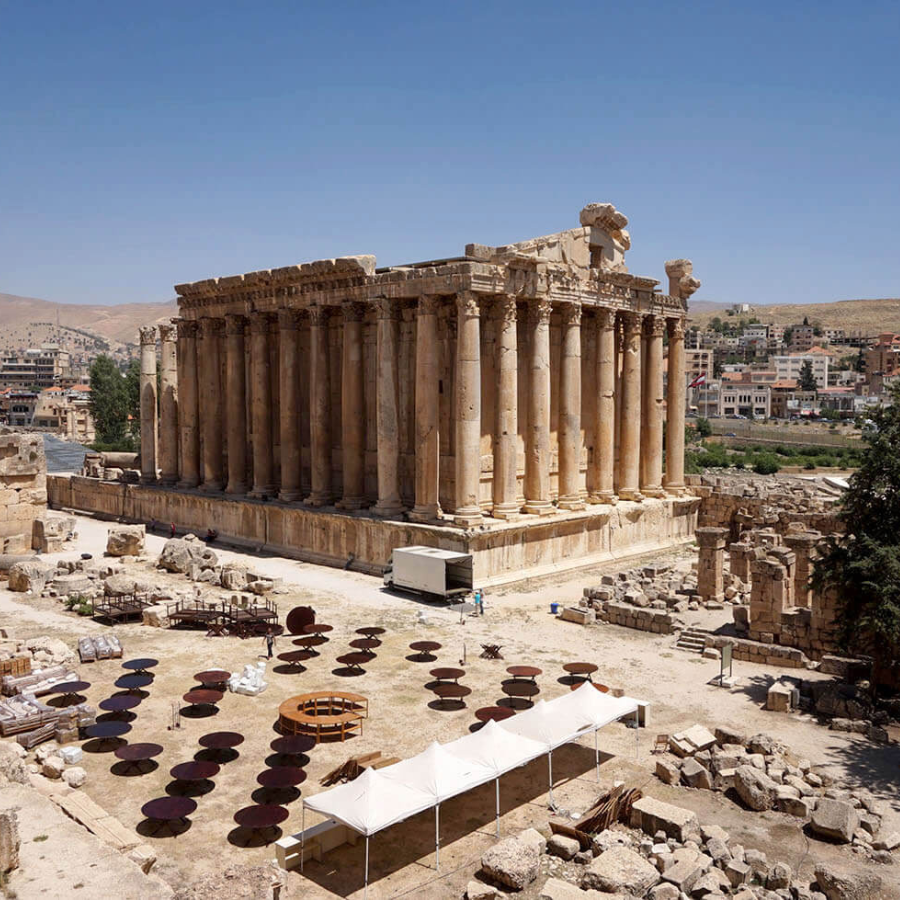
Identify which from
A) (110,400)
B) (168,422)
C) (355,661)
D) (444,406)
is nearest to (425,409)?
(444,406)

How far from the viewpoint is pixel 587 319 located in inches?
1432

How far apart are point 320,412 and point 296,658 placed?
51.8 feet

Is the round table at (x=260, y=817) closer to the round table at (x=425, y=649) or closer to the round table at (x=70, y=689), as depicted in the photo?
the round table at (x=70, y=689)

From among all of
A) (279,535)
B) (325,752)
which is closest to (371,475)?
(279,535)

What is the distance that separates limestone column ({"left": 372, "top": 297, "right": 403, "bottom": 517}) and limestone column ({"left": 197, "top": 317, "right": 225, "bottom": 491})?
1283 centimetres

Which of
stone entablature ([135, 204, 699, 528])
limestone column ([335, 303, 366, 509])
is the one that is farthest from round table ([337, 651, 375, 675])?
limestone column ([335, 303, 366, 509])

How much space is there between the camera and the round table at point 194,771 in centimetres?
1427

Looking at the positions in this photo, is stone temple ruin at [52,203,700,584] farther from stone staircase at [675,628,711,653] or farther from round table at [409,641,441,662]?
stone staircase at [675,628,711,653]

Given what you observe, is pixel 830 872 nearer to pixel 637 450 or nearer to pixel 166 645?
pixel 166 645

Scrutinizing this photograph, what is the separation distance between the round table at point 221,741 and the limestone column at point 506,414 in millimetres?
15935

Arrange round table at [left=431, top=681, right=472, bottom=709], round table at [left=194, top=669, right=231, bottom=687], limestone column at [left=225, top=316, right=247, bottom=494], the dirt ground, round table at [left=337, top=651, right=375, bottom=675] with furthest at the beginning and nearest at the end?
1. limestone column at [left=225, top=316, right=247, bottom=494]
2. round table at [left=337, top=651, right=375, bottom=675]
3. round table at [left=194, top=669, right=231, bottom=687]
4. round table at [left=431, top=681, right=472, bottom=709]
5. the dirt ground

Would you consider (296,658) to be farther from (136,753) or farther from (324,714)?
(136,753)

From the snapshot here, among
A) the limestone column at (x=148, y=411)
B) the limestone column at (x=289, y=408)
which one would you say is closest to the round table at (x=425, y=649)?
the limestone column at (x=289, y=408)

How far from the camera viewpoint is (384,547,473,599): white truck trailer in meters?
27.4
